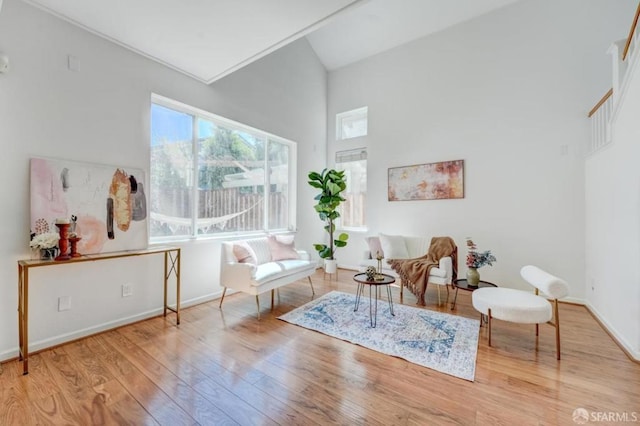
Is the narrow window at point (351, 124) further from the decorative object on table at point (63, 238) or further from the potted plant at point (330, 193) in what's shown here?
the decorative object on table at point (63, 238)

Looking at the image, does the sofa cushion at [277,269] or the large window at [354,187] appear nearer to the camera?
the sofa cushion at [277,269]

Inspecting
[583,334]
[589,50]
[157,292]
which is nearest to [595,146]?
[589,50]

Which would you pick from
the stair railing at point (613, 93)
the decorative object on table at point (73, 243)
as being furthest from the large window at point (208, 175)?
the stair railing at point (613, 93)

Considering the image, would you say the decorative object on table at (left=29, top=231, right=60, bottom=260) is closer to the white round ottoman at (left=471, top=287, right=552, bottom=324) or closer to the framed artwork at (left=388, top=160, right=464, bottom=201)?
the white round ottoman at (left=471, top=287, right=552, bottom=324)

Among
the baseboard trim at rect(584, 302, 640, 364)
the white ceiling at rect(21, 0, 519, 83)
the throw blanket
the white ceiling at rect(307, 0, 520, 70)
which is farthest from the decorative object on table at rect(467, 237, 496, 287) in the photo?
the white ceiling at rect(307, 0, 520, 70)

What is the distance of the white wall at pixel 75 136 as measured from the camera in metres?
2.16

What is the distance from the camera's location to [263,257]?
3686 mm

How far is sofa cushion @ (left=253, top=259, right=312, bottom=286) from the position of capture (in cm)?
305

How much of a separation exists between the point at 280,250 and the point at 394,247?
1811 millimetres

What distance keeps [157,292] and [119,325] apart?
1.49 ft

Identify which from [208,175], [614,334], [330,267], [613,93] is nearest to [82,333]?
[208,175]

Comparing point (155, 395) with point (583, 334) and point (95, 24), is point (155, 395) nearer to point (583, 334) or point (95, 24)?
point (95, 24)

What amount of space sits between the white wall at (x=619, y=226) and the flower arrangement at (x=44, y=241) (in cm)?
481

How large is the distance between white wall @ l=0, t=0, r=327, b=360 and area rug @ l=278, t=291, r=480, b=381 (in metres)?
1.62
